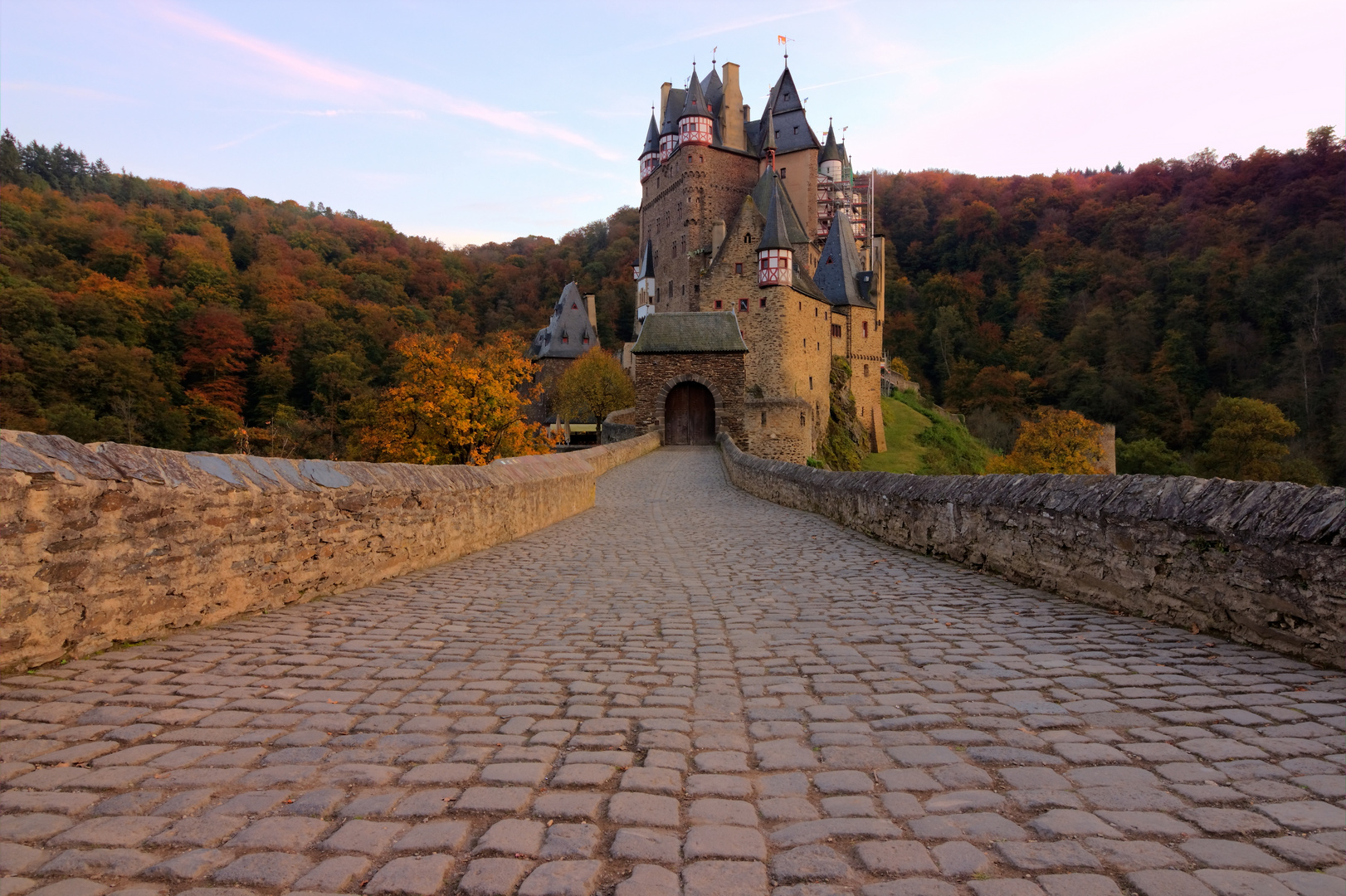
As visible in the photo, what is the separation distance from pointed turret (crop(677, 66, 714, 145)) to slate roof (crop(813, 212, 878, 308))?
37.4ft

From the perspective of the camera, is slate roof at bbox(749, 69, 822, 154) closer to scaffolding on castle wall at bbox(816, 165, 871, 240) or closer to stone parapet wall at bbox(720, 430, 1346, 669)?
scaffolding on castle wall at bbox(816, 165, 871, 240)

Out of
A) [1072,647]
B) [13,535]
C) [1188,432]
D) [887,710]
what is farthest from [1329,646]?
[1188,432]

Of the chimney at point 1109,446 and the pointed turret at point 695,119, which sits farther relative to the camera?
the pointed turret at point 695,119

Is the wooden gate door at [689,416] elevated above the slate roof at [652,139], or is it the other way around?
the slate roof at [652,139]

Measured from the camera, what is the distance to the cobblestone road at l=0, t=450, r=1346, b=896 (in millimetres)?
2113

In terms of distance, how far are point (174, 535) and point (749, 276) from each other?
39505 mm

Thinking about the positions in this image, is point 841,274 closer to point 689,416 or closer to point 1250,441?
point 689,416

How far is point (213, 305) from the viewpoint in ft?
187

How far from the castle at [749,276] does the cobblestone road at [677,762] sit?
89.3ft

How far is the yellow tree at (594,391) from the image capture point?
4934 cm

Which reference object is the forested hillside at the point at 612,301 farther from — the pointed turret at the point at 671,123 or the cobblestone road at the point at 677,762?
the cobblestone road at the point at 677,762

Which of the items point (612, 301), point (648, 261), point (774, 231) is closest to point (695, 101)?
point (648, 261)

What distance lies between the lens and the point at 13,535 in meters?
3.40

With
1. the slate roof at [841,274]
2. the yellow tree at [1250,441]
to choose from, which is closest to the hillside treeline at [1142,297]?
the yellow tree at [1250,441]
